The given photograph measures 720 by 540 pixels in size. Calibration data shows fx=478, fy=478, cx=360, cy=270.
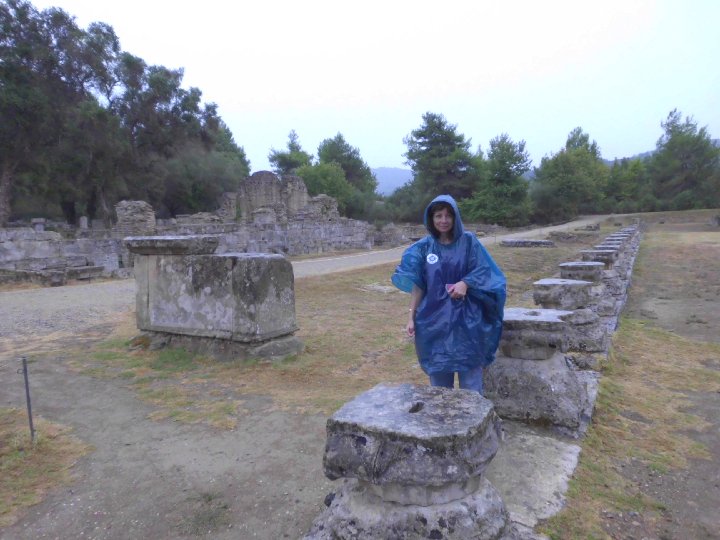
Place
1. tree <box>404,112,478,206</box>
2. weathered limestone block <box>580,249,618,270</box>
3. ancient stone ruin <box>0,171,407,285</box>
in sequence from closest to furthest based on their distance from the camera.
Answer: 1. weathered limestone block <box>580,249,618,270</box>
2. ancient stone ruin <box>0,171,407,285</box>
3. tree <box>404,112,478,206</box>

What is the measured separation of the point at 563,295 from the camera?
4992 mm

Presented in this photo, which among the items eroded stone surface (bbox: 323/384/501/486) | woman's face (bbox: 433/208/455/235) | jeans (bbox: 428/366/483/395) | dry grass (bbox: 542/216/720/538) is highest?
woman's face (bbox: 433/208/455/235)

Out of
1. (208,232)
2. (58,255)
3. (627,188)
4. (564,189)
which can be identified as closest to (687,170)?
(627,188)

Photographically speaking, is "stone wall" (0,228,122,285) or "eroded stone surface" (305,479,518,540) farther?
"stone wall" (0,228,122,285)

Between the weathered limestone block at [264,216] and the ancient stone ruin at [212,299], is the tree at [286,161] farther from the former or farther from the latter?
the ancient stone ruin at [212,299]

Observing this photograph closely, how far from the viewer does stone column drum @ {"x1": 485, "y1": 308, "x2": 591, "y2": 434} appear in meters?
2.99

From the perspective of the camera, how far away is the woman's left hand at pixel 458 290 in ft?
8.86

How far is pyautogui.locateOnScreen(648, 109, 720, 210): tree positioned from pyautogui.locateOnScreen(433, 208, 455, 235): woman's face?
162ft

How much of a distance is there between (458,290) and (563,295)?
278cm

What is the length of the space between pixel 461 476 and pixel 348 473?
Result: 0.43m

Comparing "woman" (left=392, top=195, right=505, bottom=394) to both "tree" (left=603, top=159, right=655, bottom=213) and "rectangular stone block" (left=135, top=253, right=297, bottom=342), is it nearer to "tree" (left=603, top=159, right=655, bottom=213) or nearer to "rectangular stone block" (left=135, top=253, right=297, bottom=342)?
"rectangular stone block" (left=135, top=253, right=297, bottom=342)

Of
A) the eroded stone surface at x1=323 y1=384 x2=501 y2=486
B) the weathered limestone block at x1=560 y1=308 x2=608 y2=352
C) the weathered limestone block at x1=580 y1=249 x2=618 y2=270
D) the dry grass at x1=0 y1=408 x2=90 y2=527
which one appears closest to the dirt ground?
the dry grass at x1=0 y1=408 x2=90 y2=527

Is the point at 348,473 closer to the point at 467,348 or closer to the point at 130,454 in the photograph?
the point at 467,348

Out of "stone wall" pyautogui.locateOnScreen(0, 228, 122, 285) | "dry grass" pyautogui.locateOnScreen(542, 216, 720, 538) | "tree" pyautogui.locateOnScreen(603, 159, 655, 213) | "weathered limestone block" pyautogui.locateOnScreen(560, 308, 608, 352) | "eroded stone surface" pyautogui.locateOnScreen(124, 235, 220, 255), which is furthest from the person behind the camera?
"tree" pyautogui.locateOnScreen(603, 159, 655, 213)
